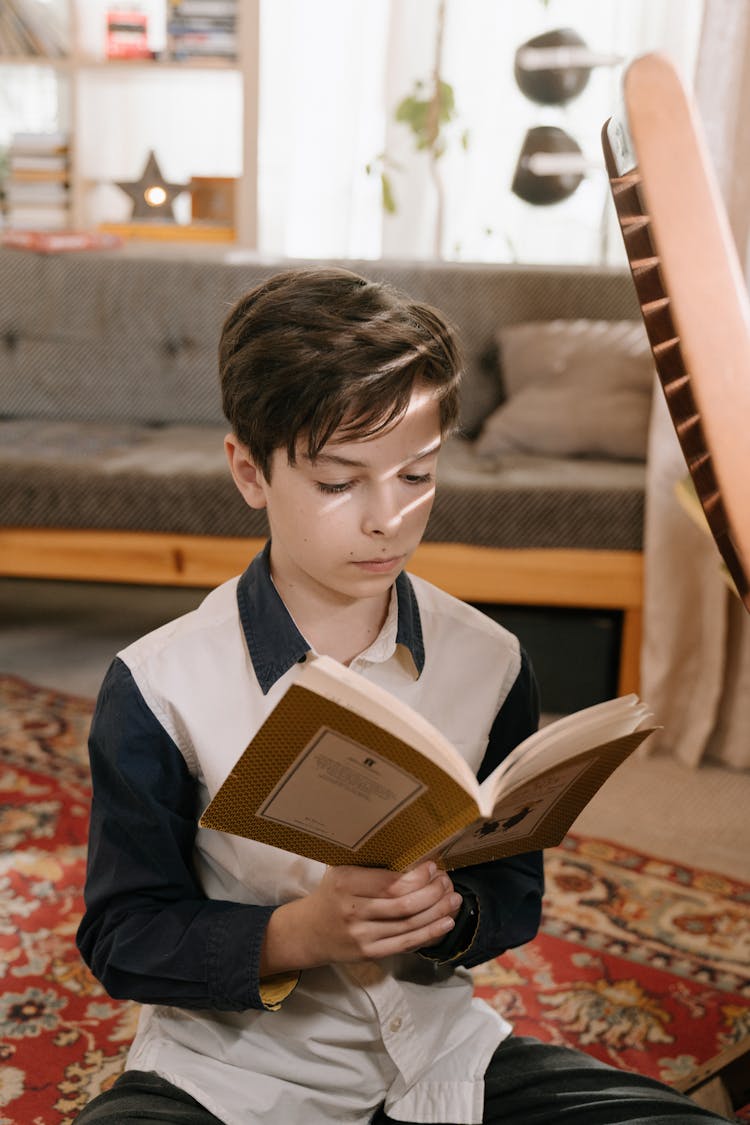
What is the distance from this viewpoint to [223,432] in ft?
9.21

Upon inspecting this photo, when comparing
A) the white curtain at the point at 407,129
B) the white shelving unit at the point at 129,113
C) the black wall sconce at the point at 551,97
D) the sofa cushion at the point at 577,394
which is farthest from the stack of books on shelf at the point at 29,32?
the sofa cushion at the point at 577,394

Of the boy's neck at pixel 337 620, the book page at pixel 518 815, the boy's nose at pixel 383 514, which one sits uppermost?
the boy's nose at pixel 383 514

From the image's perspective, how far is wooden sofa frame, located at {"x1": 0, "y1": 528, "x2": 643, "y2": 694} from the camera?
2203 mm

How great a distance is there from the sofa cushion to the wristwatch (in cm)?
169

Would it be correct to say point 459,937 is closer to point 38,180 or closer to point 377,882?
point 377,882

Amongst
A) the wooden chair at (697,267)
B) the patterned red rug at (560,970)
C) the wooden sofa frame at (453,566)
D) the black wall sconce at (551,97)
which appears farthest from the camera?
the black wall sconce at (551,97)

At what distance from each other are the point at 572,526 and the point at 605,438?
0.96 feet

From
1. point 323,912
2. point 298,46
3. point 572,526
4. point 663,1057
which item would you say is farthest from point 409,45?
point 323,912

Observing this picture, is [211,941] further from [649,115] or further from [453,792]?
[649,115]

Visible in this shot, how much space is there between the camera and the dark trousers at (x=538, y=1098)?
80 centimetres

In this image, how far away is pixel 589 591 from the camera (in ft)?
7.24

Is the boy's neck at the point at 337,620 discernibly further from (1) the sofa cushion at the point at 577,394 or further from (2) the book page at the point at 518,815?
(1) the sofa cushion at the point at 577,394

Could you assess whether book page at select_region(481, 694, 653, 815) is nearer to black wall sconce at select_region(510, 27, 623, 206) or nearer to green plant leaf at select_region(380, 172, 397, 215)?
black wall sconce at select_region(510, 27, 623, 206)

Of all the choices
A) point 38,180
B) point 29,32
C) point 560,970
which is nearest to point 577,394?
point 560,970
